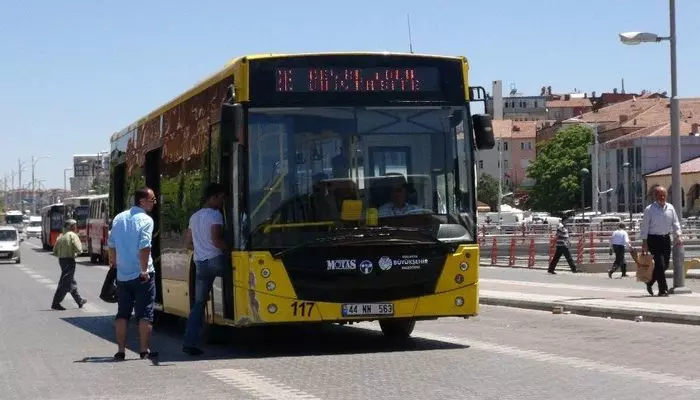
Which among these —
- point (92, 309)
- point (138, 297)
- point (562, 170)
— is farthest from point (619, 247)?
point (562, 170)

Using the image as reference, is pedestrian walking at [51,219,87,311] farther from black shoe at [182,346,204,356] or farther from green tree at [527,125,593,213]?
green tree at [527,125,593,213]

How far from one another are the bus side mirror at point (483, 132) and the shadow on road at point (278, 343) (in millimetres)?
2352

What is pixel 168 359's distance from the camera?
14.5 meters

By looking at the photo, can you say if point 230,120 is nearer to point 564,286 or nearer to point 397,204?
point 397,204

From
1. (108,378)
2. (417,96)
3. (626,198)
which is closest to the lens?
(108,378)

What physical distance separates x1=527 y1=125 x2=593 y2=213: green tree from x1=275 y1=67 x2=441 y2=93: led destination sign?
422ft

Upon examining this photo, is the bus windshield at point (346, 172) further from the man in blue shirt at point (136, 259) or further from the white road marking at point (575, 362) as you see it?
the white road marking at point (575, 362)

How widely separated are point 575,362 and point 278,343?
4377mm

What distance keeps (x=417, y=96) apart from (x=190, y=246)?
10.1 feet

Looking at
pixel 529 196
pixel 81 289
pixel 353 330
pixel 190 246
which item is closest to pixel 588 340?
pixel 353 330

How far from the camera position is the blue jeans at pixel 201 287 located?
14.6 meters

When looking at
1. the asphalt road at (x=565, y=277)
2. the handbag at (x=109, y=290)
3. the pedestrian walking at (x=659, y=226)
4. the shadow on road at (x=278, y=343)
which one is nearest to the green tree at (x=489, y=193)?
the asphalt road at (x=565, y=277)

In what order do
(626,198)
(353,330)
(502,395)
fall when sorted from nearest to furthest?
(502,395) < (353,330) < (626,198)

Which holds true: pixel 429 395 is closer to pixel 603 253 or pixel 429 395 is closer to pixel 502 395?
pixel 502 395
